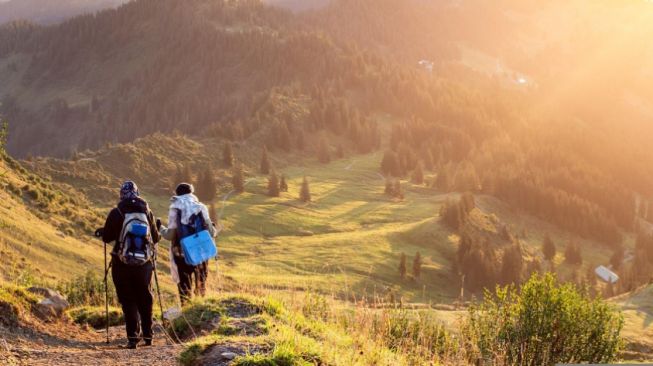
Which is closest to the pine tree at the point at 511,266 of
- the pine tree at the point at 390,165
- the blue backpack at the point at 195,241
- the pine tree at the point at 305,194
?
the pine tree at the point at 305,194

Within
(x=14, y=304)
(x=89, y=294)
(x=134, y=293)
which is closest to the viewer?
(x=134, y=293)

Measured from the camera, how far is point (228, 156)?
412ft

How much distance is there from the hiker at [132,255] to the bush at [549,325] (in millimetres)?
11672

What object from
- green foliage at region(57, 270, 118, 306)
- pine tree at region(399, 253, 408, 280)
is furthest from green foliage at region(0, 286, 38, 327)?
pine tree at region(399, 253, 408, 280)

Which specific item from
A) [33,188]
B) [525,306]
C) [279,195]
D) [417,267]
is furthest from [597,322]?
[279,195]

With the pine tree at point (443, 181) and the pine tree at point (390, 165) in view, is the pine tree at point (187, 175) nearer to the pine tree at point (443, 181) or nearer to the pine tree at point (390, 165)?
the pine tree at point (390, 165)

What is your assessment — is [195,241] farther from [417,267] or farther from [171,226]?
[417,267]

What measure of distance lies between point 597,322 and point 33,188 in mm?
54414

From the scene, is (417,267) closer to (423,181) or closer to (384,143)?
(423,181)

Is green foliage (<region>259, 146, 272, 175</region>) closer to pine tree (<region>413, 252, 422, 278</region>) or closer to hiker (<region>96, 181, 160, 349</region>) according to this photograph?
pine tree (<region>413, 252, 422, 278</region>)

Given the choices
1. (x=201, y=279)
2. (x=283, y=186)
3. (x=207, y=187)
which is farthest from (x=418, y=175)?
(x=201, y=279)

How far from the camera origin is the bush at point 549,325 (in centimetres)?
2162

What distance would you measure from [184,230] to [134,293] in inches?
98.4

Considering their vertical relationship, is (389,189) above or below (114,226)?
below
